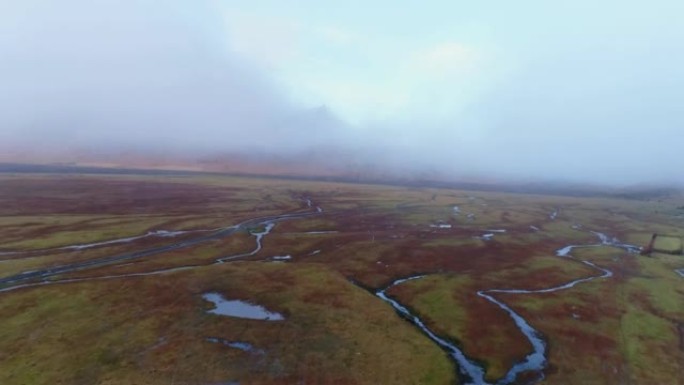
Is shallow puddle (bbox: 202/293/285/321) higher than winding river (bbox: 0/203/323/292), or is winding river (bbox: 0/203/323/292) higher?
winding river (bbox: 0/203/323/292)

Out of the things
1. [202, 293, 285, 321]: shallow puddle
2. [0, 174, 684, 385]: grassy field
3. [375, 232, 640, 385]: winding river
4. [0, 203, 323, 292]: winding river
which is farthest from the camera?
[0, 203, 323, 292]: winding river

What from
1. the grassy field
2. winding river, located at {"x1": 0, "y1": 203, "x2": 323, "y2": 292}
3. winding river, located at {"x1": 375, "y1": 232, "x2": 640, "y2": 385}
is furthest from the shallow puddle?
winding river, located at {"x1": 0, "y1": 203, "x2": 323, "y2": 292}

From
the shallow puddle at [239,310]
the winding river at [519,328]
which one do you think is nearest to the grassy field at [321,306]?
the winding river at [519,328]

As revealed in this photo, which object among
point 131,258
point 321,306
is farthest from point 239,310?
point 131,258

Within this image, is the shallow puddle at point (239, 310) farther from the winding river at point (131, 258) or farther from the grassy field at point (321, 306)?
the winding river at point (131, 258)

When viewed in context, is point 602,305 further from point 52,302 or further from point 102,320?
point 52,302

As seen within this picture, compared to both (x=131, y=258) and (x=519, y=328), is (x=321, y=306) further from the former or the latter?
(x=131, y=258)

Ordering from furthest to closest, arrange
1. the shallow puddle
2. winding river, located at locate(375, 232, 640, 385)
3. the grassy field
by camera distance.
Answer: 1. the shallow puddle
2. winding river, located at locate(375, 232, 640, 385)
3. the grassy field

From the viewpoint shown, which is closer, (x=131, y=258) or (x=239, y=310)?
(x=239, y=310)

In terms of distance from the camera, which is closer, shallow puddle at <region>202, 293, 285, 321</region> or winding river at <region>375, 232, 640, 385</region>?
winding river at <region>375, 232, 640, 385</region>

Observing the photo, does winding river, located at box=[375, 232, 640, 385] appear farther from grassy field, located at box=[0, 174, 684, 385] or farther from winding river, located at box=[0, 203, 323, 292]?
winding river, located at box=[0, 203, 323, 292]
